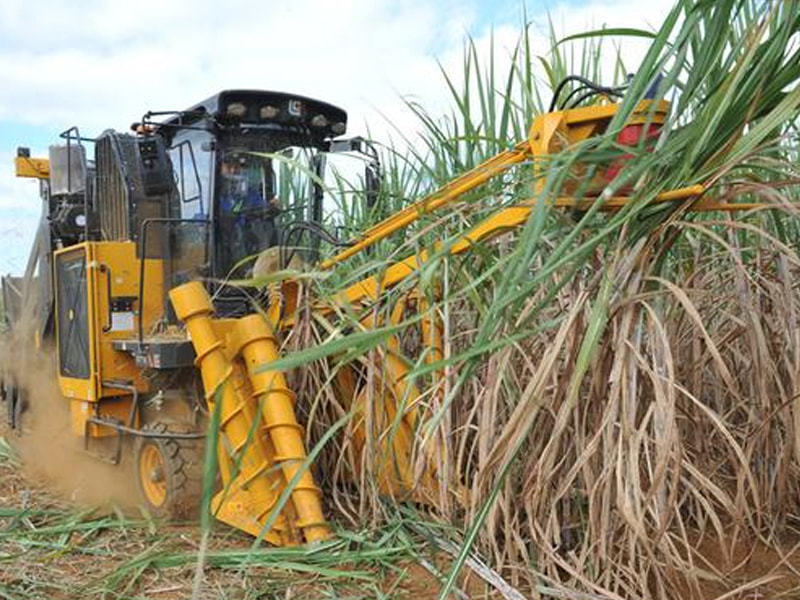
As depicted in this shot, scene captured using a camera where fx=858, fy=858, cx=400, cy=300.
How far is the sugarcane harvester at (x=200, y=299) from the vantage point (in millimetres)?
3445

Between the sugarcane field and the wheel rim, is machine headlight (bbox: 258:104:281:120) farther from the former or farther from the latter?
the wheel rim

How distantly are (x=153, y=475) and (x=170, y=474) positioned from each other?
0.89 feet

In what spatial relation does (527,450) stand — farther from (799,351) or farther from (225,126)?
(225,126)

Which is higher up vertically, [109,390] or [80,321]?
[80,321]

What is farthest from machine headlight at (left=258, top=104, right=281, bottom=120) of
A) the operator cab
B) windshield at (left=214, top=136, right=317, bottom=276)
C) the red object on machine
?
the red object on machine

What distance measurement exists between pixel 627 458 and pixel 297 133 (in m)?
3.06

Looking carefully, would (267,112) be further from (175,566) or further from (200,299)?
(175,566)

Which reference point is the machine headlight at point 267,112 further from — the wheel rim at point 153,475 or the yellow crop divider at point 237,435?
the wheel rim at point 153,475

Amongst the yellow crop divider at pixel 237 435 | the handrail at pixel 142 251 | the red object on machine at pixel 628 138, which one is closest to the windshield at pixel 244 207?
the handrail at pixel 142 251

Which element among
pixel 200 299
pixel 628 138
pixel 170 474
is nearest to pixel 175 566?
pixel 170 474

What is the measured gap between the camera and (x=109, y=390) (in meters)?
4.77

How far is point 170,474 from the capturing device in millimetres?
4039

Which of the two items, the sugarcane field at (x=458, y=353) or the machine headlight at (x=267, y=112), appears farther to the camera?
the machine headlight at (x=267, y=112)

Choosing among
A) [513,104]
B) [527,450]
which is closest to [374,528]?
[527,450]
